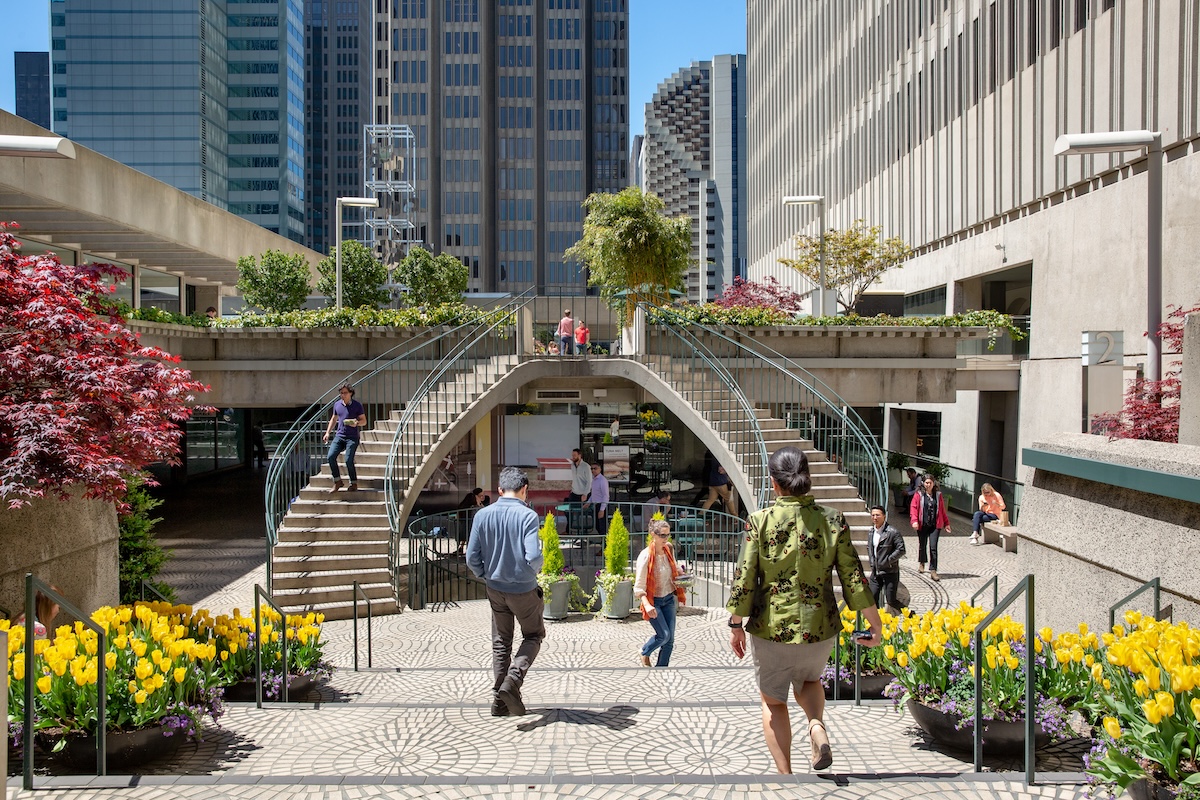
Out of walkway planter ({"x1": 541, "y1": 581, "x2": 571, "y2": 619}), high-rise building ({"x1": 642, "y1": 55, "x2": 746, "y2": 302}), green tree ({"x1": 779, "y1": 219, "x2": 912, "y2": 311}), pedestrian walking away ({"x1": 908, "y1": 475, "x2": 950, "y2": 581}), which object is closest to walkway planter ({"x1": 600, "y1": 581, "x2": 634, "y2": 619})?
walkway planter ({"x1": 541, "y1": 581, "x2": 571, "y2": 619})

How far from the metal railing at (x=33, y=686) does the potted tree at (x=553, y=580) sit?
22.0 ft

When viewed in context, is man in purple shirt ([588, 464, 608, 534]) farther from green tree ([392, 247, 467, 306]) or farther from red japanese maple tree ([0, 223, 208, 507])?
green tree ([392, 247, 467, 306])

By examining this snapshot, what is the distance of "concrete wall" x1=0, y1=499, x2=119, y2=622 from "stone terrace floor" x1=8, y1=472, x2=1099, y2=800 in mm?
2007

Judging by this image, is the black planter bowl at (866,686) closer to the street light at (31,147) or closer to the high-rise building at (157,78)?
the street light at (31,147)

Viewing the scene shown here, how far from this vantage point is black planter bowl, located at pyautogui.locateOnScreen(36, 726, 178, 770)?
4.52 m

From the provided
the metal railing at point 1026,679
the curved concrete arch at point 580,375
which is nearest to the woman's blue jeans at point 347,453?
the curved concrete arch at point 580,375

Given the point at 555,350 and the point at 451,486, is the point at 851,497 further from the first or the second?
the point at 451,486

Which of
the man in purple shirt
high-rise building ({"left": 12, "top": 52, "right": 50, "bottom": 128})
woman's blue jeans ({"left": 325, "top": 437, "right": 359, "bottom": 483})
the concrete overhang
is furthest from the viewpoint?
high-rise building ({"left": 12, "top": 52, "right": 50, "bottom": 128})

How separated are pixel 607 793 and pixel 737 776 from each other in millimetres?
580

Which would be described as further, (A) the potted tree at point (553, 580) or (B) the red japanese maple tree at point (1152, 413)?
(A) the potted tree at point (553, 580)

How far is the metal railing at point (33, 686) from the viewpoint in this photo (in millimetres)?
3982

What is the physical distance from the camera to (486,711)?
573 cm

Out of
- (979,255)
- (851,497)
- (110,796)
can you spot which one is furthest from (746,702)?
(979,255)

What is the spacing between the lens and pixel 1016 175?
2623 cm
